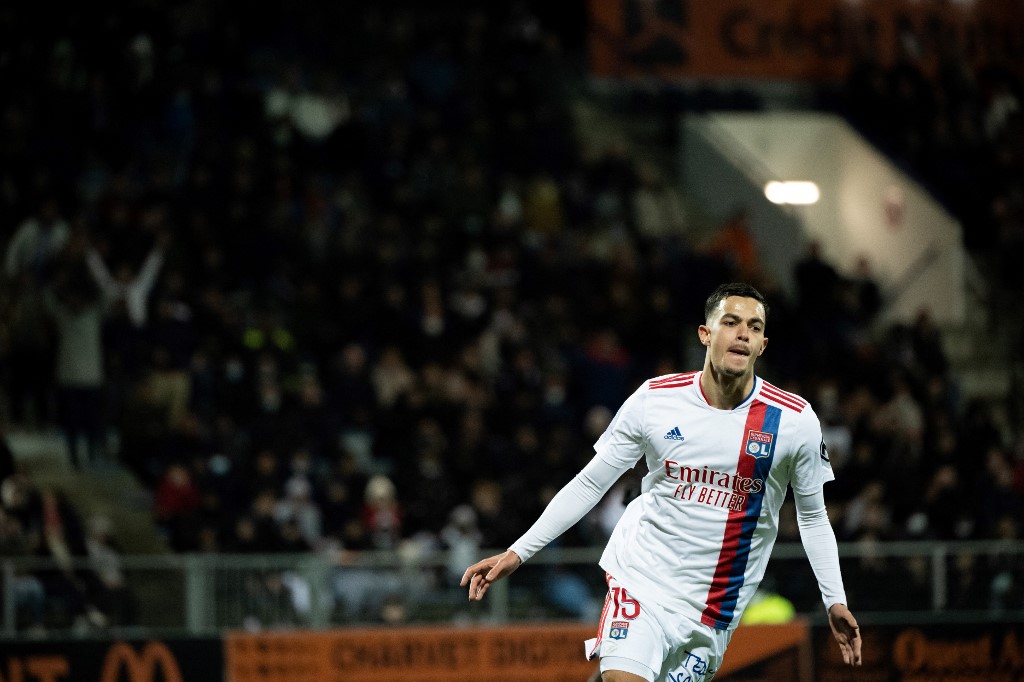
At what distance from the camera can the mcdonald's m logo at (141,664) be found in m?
10.8

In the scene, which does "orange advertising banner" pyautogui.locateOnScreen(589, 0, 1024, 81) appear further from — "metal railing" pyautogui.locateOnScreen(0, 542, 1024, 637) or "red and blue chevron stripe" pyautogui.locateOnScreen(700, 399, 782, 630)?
"red and blue chevron stripe" pyautogui.locateOnScreen(700, 399, 782, 630)

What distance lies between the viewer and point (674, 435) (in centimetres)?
603

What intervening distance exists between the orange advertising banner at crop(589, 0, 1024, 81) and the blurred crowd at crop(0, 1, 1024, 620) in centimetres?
133

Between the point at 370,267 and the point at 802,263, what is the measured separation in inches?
198

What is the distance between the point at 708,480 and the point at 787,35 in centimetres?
1518

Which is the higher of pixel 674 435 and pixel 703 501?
pixel 674 435

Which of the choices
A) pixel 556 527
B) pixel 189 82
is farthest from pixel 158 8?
pixel 556 527

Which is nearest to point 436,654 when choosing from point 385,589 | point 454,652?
point 454,652

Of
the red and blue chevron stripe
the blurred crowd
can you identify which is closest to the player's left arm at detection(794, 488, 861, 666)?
the red and blue chevron stripe

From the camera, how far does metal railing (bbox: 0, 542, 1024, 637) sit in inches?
466

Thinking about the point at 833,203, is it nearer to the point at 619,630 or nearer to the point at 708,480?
the point at 708,480

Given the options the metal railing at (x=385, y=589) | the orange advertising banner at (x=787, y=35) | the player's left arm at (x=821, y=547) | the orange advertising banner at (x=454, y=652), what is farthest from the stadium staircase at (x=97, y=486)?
the player's left arm at (x=821, y=547)

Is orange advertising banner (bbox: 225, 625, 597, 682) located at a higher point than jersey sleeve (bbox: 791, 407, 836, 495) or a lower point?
lower

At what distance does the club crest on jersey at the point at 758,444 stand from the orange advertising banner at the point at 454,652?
532cm
